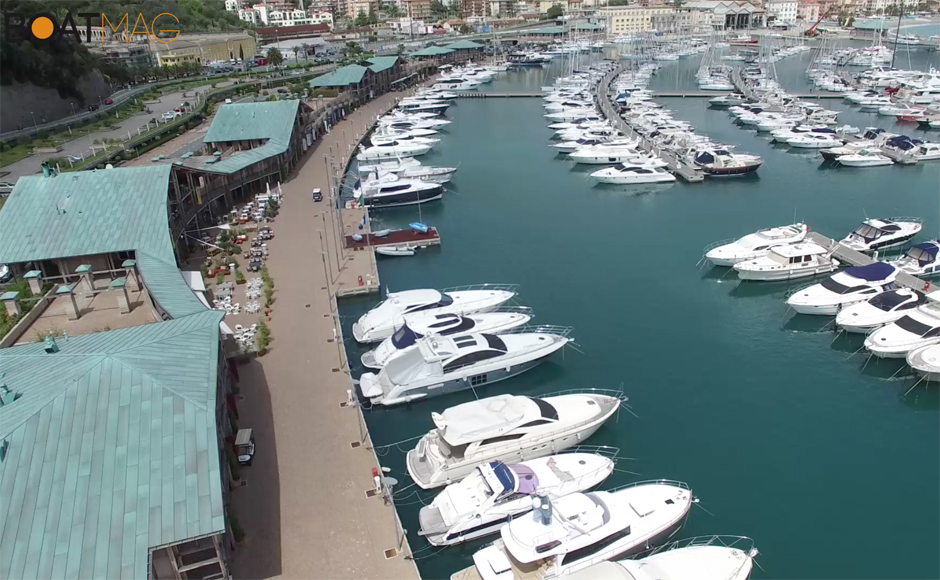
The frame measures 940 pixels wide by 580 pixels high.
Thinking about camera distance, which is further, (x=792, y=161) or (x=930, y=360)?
(x=792, y=161)

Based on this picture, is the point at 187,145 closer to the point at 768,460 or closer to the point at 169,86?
the point at 169,86

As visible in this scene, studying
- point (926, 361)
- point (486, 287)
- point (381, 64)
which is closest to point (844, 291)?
point (926, 361)

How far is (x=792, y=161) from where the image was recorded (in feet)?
222

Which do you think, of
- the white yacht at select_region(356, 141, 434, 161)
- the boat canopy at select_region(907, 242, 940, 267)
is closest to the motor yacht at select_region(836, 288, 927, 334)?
the boat canopy at select_region(907, 242, 940, 267)

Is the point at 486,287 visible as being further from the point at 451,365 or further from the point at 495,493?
the point at 495,493

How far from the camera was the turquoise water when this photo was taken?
22062 millimetres

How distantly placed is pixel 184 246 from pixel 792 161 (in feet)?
201

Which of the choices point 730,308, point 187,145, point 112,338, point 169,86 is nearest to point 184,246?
point 112,338

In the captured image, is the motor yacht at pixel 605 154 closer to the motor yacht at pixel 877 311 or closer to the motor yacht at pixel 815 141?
the motor yacht at pixel 815 141

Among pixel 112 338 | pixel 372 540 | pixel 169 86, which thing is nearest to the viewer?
pixel 372 540

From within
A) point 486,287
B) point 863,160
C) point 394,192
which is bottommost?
point 486,287

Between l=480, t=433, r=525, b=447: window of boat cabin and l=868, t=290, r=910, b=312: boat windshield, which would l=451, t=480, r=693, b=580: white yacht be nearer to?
l=480, t=433, r=525, b=447: window of boat cabin

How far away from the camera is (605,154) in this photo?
66.5 metres

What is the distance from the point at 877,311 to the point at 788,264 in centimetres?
715
